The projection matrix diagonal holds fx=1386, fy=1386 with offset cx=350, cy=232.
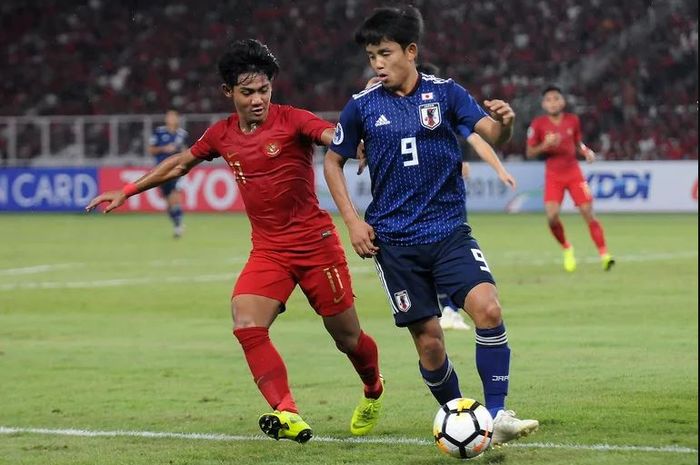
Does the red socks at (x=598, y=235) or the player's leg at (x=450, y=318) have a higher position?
the red socks at (x=598, y=235)

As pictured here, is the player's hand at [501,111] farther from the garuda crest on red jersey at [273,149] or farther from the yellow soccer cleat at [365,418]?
the yellow soccer cleat at [365,418]

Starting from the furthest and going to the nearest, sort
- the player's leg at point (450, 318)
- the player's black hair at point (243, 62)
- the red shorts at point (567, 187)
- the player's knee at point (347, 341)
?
the red shorts at point (567, 187) → the player's leg at point (450, 318) → the player's knee at point (347, 341) → the player's black hair at point (243, 62)

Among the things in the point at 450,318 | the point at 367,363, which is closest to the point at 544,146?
the point at 450,318

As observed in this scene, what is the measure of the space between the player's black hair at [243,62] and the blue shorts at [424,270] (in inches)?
46.6

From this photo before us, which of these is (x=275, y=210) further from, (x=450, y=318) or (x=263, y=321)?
(x=450, y=318)

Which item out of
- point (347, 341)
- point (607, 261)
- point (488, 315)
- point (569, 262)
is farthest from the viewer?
point (569, 262)

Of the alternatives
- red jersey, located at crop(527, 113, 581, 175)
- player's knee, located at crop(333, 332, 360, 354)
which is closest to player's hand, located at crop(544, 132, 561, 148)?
red jersey, located at crop(527, 113, 581, 175)

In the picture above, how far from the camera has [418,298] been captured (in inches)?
269

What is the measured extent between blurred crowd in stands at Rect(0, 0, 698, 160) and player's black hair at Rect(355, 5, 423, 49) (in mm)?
25649

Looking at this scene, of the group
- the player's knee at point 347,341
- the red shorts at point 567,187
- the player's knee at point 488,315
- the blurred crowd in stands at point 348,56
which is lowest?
the player's knee at point 347,341

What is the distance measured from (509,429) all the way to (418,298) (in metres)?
0.85

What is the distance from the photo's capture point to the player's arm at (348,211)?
671 centimetres

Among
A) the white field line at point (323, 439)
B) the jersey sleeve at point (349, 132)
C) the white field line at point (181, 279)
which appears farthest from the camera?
the white field line at point (181, 279)

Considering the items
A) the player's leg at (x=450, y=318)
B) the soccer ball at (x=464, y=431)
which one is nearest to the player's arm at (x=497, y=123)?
the soccer ball at (x=464, y=431)
